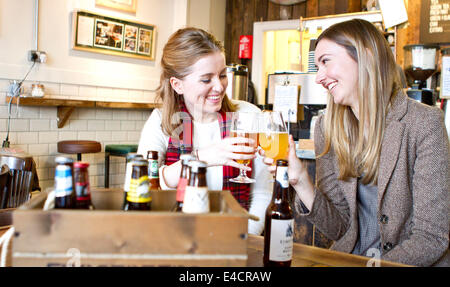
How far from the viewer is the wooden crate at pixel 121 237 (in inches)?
27.2

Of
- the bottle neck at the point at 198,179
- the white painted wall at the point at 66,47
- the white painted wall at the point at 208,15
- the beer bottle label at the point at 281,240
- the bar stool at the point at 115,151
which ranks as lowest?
the bar stool at the point at 115,151

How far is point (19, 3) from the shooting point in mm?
4145

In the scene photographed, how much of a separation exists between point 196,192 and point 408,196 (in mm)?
913

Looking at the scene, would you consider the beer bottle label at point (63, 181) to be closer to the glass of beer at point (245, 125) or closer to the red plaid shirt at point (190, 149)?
the glass of beer at point (245, 125)

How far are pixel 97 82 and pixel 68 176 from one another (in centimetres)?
428

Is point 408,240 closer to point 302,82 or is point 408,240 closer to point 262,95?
point 302,82

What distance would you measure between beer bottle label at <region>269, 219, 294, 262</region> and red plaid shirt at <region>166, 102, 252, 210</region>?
75cm

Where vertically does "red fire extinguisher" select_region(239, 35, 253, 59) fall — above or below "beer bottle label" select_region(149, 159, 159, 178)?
above

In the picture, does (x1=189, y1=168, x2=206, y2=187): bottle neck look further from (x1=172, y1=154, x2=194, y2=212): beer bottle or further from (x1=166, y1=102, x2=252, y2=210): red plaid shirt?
(x1=166, y1=102, x2=252, y2=210): red plaid shirt

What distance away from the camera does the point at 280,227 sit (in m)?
0.94

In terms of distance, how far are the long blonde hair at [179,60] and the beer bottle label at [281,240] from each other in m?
0.93

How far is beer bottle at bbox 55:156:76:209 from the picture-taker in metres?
0.77

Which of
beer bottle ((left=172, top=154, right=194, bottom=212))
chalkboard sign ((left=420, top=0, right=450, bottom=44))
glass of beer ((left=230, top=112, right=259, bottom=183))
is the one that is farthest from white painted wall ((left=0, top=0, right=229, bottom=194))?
beer bottle ((left=172, top=154, right=194, bottom=212))

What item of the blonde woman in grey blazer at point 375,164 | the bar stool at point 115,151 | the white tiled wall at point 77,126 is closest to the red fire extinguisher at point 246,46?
the white tiled wall at point 77,126
